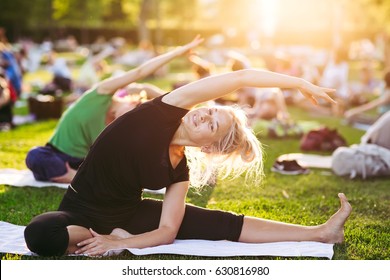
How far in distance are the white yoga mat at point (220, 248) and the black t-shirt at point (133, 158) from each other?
382mm

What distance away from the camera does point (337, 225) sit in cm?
421

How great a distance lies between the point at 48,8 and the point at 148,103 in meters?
38.2

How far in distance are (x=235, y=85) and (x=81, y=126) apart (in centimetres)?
246

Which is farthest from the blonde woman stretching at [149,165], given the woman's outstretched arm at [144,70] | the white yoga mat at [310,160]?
the white yoga mat at [310,160]

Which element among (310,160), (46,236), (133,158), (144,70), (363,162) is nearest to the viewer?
(46,236)

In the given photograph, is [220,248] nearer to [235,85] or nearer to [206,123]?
A: [206,123]

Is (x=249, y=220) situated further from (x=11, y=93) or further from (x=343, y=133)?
(x=11, y=93)

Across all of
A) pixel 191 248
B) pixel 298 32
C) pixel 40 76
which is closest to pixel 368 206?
pixel 191 248

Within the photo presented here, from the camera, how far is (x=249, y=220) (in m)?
4.24

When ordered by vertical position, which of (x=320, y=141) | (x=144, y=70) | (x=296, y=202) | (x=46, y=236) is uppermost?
(x=144, y=70)

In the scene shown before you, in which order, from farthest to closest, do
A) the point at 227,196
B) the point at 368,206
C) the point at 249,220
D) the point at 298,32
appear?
the point at 298,32, the point at 227,196, the point at 368,206, the point at 249,220

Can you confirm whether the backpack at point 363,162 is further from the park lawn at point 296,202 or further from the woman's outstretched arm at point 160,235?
the woman's outstretched arm at point 160,235

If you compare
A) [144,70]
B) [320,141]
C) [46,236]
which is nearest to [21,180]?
[144,70]

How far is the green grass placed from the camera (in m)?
4.34
